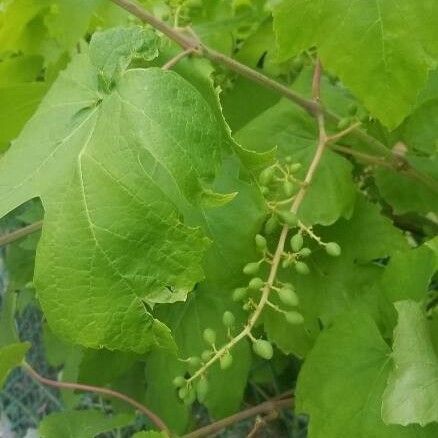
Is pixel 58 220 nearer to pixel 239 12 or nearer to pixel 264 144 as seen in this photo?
pixel 264 144

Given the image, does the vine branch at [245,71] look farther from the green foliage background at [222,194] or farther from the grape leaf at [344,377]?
the grape leaf at [344,377]

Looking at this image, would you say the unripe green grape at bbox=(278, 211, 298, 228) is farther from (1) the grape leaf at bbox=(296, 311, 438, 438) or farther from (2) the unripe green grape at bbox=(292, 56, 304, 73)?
(2) the unripe green grape at bbox=(292, 56, 304, 73)

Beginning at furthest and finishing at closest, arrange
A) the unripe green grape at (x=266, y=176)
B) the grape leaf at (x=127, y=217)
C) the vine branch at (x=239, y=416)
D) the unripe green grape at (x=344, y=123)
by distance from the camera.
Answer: the vine branch at (x=239, y=416) → the unripe green grape at (x=344, y=123) → the unripe green grape at (x=266, y=176) → the grape leaf at (x=127, y=217)

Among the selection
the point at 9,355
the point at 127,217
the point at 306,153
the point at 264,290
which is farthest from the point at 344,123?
the point at 9,355

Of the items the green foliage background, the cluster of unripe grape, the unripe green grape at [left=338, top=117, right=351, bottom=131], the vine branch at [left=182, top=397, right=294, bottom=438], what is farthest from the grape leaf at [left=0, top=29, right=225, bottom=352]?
the vine branch at [left=182, top=397, right=294, bottom=438]

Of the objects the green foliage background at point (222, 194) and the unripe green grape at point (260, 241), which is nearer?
the green foliage background at point (222, 194)

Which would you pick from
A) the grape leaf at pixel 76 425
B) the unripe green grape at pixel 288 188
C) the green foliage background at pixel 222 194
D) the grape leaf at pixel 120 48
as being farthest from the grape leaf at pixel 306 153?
the grape leaf at pixel 76 425

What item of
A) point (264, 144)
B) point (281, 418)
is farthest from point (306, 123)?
point (281, 418)
